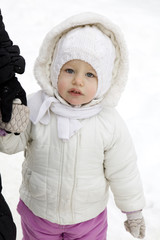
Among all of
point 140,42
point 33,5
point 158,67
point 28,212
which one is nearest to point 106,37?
point 28,212

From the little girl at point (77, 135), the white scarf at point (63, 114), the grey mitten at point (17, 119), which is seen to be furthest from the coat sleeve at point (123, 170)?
the grey mitten at point (17, 119)

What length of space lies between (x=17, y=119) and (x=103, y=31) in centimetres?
40

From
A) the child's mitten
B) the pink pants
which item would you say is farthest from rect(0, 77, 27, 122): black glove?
the child's mitten

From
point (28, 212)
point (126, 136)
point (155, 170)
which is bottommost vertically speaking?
point (155, 170)

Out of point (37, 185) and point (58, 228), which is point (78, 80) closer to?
point (37, 185)

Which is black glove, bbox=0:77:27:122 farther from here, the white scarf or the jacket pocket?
the jacket pocket

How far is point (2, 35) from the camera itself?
2.87 ft

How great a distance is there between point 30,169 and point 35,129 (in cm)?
15

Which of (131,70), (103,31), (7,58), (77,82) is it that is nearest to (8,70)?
(7,58)

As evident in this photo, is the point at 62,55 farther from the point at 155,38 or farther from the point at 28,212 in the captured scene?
the point at 155,38

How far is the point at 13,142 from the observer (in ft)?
3.90

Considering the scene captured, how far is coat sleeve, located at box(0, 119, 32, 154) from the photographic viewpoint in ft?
3.81

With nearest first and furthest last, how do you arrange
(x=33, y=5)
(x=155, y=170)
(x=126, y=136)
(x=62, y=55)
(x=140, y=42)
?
(x=62, y=55) → (x=126, y=136) → (x=155, y=170) → (x=140, y=42) → (x=33, y=5)

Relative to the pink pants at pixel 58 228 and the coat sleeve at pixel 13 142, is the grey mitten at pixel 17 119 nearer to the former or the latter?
the coat sleeve at pixel 13 142
